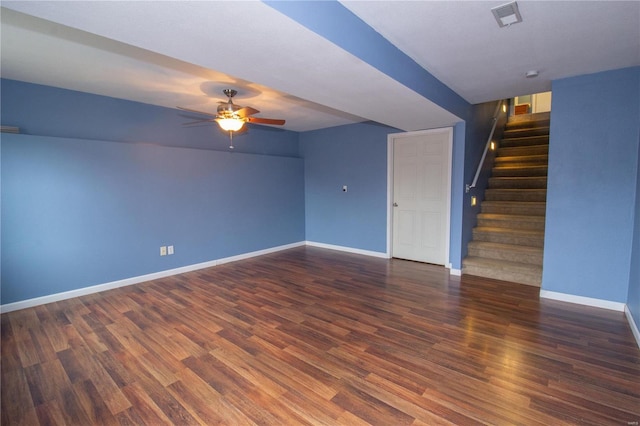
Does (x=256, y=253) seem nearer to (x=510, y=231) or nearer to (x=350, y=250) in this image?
(x=350, y=250)

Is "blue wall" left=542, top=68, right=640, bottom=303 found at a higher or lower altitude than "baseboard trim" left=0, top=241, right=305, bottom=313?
higher

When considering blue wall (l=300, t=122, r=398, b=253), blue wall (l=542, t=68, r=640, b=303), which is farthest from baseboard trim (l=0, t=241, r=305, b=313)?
blue wall (l=542, t=68, r=640, b=303)

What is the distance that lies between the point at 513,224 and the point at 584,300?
1.65 meters

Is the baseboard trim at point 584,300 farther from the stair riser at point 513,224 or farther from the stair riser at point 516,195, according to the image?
the stair riser at point 516,195

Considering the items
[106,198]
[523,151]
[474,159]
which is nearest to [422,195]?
[474,159]

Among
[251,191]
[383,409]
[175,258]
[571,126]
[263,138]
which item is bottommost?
[383,409]

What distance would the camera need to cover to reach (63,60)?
9.57 ft

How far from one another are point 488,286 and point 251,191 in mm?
4112

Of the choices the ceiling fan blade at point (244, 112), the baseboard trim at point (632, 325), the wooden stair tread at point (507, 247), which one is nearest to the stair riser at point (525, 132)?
the wooden stair tread at point (507, 247)

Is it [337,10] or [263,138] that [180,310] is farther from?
[263,138]

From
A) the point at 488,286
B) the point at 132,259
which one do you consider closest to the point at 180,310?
the point at 132,259

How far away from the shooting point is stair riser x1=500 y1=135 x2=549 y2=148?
18.8ft

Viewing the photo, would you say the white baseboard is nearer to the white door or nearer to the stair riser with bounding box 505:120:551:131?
the white door

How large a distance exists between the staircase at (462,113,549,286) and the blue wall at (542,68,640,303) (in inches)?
25.0
